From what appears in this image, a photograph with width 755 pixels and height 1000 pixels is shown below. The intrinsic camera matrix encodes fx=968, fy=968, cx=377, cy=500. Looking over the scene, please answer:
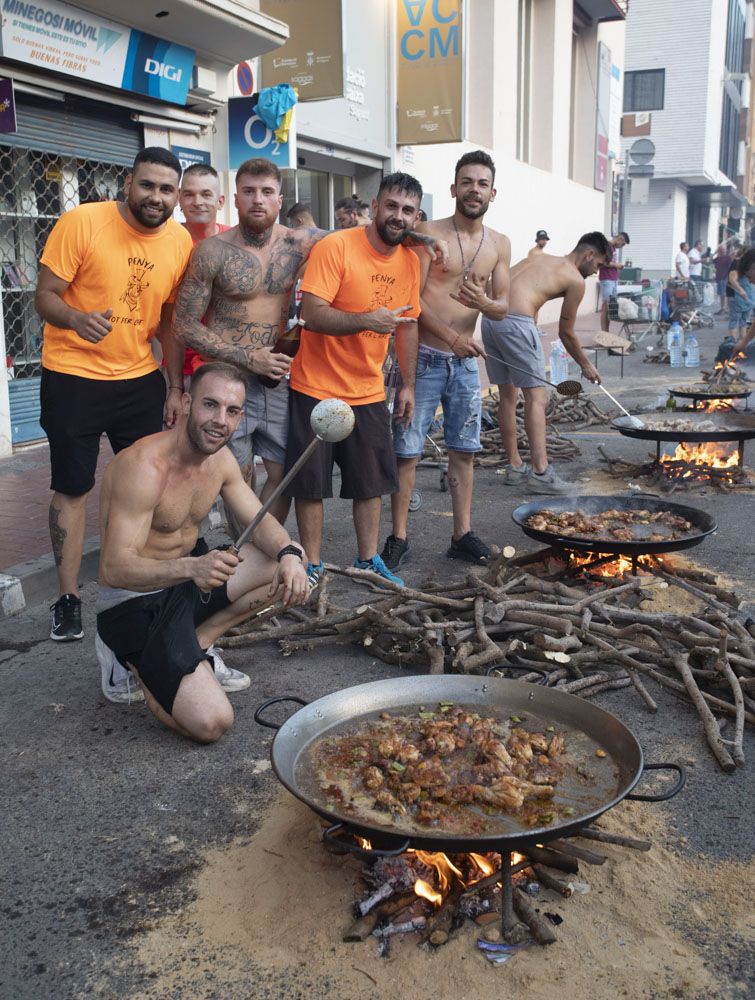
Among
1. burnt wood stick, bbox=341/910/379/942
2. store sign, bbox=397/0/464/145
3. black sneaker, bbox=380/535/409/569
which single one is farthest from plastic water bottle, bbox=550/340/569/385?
burnt wood stick, bbox=341/910/379/942

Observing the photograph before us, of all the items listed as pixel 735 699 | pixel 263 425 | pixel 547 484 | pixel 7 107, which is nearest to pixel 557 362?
pixel 547 484

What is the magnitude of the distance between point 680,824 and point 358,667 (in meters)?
1.79

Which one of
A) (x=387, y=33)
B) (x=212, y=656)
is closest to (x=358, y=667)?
(x=212, y=656)

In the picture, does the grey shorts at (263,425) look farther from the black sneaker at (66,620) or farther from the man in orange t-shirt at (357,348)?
the black sneaker at (66,620)

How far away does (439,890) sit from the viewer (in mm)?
2648

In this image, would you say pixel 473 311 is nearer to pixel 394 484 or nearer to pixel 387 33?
pixel 394 484

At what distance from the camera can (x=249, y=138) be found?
10.3 metres

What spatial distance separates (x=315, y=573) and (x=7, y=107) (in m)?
4.99

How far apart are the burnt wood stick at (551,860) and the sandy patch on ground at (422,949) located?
75mm

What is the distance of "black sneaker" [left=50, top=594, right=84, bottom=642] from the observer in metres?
4.86

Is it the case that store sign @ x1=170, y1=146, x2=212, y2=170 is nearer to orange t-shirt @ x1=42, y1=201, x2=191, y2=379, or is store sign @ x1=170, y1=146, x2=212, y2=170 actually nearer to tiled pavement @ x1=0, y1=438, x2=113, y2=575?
tiled pavement @ x1=0, y1=438, x2=113, y2=575

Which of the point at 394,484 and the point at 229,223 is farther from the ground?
the point at 229,223

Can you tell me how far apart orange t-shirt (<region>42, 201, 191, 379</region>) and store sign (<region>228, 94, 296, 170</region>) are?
19.1ft

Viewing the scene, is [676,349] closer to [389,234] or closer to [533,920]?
[389,234]
